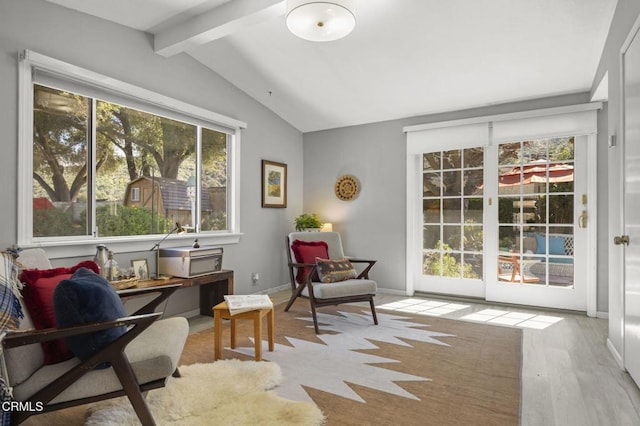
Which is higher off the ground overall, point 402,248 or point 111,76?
point 111,76

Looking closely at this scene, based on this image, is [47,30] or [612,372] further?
[47,30]

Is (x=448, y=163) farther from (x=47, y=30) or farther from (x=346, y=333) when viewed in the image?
(x=47, y=30)

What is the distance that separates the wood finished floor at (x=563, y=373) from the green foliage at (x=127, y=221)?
1.00 m

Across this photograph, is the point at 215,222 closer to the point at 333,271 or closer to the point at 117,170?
the point at 117,170

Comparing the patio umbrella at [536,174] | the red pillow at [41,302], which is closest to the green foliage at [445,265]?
the patio umbrella at [536,174]

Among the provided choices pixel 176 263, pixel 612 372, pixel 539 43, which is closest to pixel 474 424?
pixel 612 372

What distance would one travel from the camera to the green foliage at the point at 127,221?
3.11 m

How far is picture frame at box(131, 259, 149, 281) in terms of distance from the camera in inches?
125

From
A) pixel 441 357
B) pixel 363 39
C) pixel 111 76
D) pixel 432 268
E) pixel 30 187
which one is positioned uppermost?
pixel 363 39

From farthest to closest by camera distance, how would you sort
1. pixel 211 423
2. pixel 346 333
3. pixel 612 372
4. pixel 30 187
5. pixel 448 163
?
pixel 448 163 < pixel 346 333 < pixel 30 187 < pixel 612 372 < pixel 211 423

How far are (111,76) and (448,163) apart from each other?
144 inches

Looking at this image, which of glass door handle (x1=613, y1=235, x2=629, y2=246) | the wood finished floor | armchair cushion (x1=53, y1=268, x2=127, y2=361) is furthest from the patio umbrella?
armchair cushion (x1=53, y1=268, x2=127, y2=361)

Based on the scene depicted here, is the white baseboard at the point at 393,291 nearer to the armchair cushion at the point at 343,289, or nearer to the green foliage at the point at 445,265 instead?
the green foliage at the point at 445,265

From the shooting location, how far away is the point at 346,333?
10.5 feet
